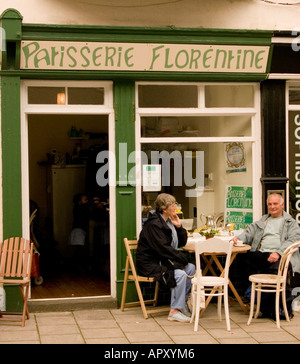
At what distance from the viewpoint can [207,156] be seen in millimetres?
9078

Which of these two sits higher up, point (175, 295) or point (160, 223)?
point (160, 223)

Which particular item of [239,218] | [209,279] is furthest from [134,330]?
[239,218]

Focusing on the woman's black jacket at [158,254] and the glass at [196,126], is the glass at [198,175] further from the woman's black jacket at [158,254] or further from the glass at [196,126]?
the woman's black jacket at [158,254]

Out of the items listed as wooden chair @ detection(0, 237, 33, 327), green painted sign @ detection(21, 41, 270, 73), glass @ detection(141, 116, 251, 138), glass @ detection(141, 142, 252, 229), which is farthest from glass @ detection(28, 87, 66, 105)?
wooden chair @ detection(0, 237, 33, 327)

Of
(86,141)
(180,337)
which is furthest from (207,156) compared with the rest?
(86,141)

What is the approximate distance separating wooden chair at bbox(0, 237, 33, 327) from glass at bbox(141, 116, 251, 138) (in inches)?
85.8

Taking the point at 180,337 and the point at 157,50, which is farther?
the point at 157,50

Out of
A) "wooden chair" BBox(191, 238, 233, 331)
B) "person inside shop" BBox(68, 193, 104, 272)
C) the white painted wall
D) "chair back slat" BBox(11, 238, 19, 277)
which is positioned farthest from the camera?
"person inside shop" BBox(68, 193, 104, 272)

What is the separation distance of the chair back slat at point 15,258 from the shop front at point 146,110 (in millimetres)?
222

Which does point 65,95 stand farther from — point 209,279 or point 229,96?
point 209,279

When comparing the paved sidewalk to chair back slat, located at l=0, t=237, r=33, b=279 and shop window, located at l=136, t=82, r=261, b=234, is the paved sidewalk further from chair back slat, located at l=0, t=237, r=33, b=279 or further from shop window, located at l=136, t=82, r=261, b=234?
shop window, located at l=136, t=82, r=261, b=234

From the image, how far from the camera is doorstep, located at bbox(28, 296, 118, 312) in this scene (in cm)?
839
